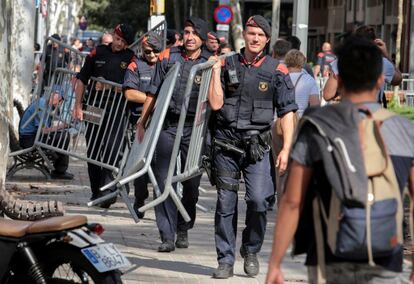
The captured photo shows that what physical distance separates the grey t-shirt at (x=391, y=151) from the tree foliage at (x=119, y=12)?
75.0m

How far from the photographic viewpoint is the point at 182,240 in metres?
11.2

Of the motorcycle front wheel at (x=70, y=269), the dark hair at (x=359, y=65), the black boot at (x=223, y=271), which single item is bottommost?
the black boot at (x=223, y=271)

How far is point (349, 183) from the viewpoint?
494cm

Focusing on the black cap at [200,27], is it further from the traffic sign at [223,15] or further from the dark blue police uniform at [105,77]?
the traffic sign at [223,15]

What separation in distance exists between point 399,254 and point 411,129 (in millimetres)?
510

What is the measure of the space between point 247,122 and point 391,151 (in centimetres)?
421

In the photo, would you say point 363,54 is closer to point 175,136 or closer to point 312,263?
point 312,263

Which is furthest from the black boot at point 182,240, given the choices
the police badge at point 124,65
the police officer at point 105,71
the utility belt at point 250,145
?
the police badge at point 124,65

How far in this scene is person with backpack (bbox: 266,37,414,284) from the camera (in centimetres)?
498

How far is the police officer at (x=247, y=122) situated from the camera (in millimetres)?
9359

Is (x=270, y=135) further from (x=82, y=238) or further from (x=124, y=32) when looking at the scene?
(x=124, y=32)

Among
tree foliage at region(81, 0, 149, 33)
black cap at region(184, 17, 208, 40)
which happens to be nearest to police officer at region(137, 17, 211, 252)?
black cap at region(184, 17, 208, 40)

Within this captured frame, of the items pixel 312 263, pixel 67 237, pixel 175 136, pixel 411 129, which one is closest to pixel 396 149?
pixel 411 129

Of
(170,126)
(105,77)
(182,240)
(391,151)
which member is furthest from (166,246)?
(391,151)
